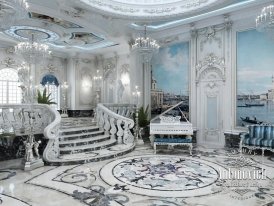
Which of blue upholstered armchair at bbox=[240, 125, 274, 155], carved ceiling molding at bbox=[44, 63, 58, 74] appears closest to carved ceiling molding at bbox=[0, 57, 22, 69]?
carved ceiling molding at bbox=[44, 63, 58, 74]

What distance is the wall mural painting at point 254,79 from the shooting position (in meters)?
6.98

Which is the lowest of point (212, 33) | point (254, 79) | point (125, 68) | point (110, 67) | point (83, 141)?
point (83, 141)

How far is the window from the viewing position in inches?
431

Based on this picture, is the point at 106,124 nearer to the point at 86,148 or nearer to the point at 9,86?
the point at 86,148

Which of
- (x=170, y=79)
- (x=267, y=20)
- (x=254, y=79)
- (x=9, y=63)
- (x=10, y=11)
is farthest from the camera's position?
(x=9, y=63)

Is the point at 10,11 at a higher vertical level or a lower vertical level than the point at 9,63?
lower

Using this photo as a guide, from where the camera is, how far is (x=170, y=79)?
9258mm

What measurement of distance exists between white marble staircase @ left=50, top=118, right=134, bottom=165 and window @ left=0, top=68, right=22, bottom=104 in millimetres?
5506

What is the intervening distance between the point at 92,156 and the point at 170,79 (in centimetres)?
472

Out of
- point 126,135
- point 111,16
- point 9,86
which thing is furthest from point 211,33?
point 9,86

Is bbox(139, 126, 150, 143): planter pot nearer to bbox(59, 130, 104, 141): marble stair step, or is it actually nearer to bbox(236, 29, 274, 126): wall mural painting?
bbox(59, 130, 104, 141): marble stair step

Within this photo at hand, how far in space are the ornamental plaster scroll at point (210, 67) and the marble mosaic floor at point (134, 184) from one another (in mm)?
3166

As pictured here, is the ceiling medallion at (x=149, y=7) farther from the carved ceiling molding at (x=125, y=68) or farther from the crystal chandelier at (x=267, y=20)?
the carved ceiling molding at (x=125, y=68)

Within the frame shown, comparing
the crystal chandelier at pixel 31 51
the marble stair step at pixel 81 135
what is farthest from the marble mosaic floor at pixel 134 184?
the crystal chandelier at pixel 31 51
